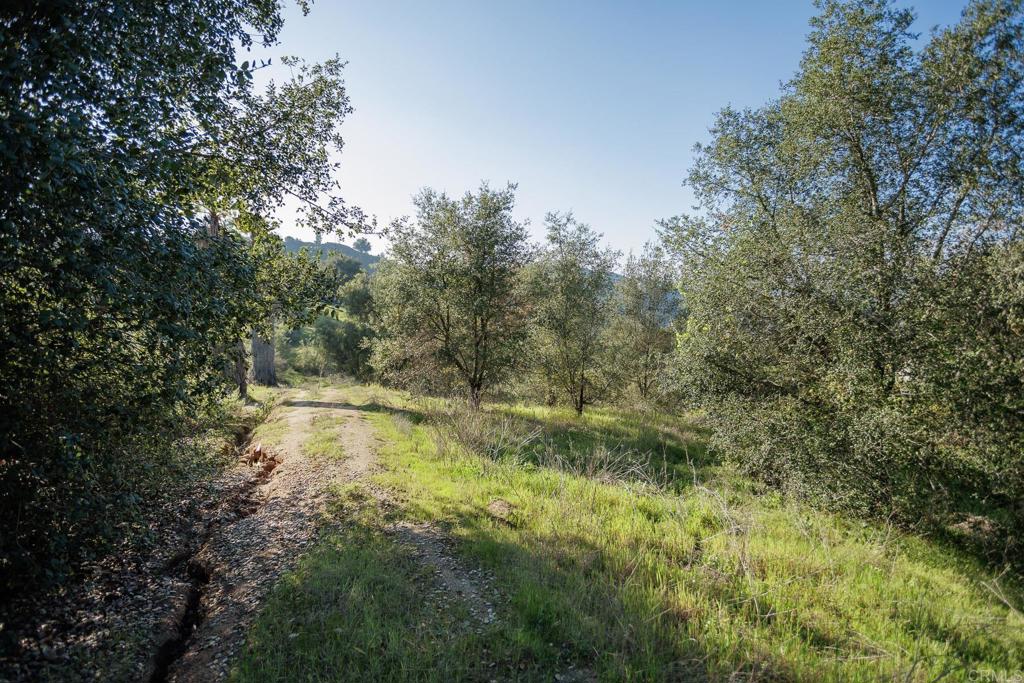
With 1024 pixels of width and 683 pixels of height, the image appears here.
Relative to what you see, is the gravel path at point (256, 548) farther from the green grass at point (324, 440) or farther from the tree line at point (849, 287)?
the tree line at point (849, 287)

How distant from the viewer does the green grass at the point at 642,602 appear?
445 cm

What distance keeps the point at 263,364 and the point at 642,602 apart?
1033 inches

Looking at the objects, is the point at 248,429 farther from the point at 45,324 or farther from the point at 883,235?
the point at 883,235

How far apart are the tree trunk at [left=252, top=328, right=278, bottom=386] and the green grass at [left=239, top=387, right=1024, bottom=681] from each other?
20.9 m

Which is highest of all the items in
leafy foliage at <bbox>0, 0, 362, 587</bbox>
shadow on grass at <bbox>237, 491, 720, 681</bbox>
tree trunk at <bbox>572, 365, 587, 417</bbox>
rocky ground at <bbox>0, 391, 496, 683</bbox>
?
leafy foliage at <bbox>0, 0, 362, 587</bbox>

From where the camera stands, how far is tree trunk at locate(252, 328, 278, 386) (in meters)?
25.6

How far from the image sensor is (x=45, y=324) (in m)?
3.70

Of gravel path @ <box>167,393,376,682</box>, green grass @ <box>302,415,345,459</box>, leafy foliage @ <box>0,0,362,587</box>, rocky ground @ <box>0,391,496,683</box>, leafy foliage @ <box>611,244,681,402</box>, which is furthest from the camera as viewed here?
leafy foliage @ <box>611,244,681,402</box>

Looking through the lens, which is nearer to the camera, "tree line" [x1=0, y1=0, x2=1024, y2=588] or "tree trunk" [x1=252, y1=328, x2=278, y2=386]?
"tree line" [x1=0, y1=0, x2=1024, y2=588]

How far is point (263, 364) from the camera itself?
25.8 meters

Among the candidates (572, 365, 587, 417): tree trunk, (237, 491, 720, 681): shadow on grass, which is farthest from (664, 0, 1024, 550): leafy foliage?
(572, 365, 587, 417): tree trunk

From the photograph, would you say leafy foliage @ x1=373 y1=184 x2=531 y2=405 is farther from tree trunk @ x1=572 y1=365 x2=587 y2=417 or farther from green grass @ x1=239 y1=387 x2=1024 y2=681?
green grass @ x1=239 y1=387 x2=1024 y2=681

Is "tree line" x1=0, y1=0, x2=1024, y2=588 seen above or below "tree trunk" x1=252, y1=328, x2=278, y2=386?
above

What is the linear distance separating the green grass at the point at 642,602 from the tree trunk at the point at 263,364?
20862 mm
